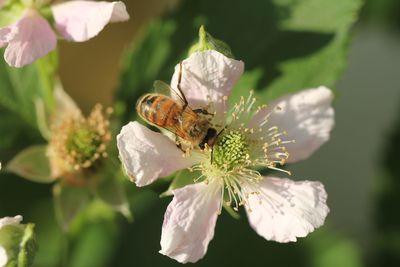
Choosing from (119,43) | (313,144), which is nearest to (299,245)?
(313,144)

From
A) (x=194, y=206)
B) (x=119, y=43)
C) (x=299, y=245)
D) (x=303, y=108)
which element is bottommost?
(x=299, y=245)

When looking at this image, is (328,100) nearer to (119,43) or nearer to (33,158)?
(33,158)

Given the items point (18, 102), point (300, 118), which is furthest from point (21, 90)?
point (300, 118)

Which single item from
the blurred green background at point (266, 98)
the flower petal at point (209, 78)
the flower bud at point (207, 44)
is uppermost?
the flower bud at point (207, 44)

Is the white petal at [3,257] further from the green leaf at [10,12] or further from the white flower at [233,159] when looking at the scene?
the green leaf at [10,12]

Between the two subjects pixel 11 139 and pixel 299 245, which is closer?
pixel 11 139

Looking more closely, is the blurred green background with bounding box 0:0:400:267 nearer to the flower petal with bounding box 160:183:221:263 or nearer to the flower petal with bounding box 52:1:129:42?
the flower petal with bounding box 160:183:221:263

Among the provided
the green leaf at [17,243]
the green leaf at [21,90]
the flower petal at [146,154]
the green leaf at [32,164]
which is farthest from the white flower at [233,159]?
the green leaf at [21,90]

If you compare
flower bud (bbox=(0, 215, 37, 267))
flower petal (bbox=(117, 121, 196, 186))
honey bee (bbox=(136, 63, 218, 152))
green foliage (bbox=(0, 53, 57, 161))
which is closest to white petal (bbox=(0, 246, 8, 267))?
flower bud (bbox=(0, 215, 37, 267))
